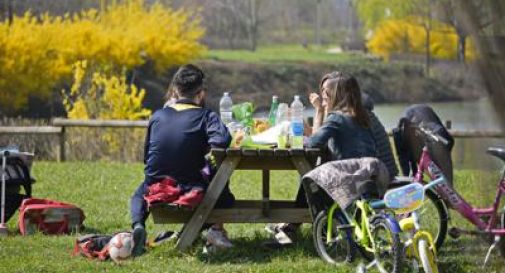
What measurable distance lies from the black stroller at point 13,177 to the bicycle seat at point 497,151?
5430 millimetres

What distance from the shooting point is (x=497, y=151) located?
4113mm

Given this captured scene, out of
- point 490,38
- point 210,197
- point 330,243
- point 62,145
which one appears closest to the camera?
point 490,38

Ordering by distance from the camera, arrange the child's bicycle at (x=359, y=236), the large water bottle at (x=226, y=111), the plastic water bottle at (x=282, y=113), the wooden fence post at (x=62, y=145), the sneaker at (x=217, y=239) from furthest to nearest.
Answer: the wooden fence post at (x=62, y=145) → the large water bottle at (x=226, y=111) → the plastic water bottle at (x=282, y=113) → the sneaker at (x=217, y=239) → the child's bicycle at (x=359, y=236)

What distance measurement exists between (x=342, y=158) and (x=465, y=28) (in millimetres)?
3672

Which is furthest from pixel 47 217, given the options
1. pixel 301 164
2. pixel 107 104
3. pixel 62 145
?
pixel 107 104

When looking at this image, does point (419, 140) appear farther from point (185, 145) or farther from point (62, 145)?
point (62, 145)

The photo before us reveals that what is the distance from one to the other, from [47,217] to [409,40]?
35437mm

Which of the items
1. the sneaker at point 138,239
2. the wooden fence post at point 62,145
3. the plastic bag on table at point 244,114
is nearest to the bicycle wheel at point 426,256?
the sneaker at point 138,239

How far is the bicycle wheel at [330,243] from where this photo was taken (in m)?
6.92

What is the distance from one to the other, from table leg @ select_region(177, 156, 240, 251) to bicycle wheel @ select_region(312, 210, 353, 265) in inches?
27.8

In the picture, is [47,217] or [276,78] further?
[276,78]

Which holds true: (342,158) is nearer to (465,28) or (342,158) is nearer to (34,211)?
(34,211)

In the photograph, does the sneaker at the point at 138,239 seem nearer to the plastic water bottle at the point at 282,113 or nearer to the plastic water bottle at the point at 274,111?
the plastic water bottle at the point at 282,113

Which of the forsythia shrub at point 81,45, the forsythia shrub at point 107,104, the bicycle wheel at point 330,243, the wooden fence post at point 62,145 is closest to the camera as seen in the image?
the bicycle wheel at point 330,243
